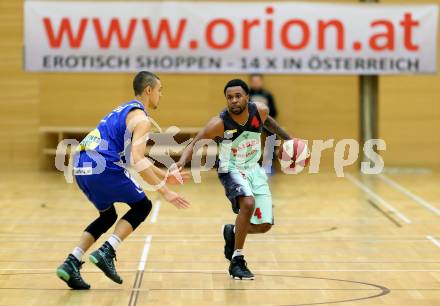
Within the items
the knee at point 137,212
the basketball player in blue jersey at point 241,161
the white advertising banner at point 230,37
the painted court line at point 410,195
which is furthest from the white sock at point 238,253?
the white advertising banner at point 230,37

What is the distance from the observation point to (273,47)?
18281mm

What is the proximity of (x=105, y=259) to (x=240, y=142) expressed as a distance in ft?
5.68

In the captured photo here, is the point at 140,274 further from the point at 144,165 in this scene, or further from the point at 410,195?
the point at 410,195

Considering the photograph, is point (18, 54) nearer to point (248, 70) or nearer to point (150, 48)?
point (150, 48)

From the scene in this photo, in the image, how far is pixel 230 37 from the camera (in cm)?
1822

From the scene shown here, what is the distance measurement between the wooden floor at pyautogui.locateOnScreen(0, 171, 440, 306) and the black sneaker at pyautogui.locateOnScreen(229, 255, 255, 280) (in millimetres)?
79

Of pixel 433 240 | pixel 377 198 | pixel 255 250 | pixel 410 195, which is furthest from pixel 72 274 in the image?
pixel 410 195

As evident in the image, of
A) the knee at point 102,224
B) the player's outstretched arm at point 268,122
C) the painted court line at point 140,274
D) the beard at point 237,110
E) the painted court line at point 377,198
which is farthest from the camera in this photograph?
the painted court line at point 377,198

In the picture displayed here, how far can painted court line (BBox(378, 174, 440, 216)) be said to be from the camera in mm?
13140

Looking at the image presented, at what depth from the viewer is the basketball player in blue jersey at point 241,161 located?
8133mm

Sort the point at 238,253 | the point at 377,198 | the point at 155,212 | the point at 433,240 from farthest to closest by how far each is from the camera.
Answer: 1. the point at 377,198
2. the point at 155,212
3. the point at 433,240
4. the point at 238,253

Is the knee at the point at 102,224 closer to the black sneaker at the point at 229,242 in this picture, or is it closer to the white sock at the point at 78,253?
the white sock at the point at 78,253

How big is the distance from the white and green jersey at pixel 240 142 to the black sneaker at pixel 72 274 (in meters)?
1.69

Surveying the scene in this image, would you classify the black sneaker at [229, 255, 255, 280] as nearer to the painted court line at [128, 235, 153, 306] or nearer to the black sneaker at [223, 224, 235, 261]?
the black sneaker at [223, 224, 235, 261]
